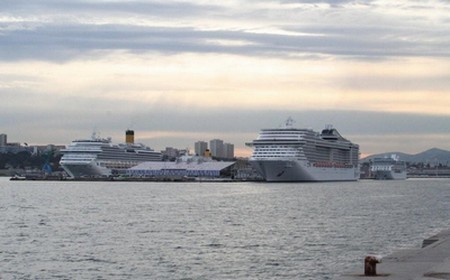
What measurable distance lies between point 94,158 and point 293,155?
1865 inches

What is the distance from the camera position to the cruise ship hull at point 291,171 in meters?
135

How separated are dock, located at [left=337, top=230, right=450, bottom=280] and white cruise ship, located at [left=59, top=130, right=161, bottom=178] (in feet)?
466

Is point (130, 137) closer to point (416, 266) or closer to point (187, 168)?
point (187, 168)

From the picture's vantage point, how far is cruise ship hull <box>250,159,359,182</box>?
135 metres

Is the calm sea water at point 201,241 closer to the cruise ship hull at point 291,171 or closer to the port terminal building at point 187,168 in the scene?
the cruise ship hull at point 291,171

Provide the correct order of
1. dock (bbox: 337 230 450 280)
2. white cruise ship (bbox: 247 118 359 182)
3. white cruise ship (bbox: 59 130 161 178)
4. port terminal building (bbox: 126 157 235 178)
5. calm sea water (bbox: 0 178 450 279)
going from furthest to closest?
port terminal building (bbox: 126 157 235 178)
white cruise ship (bbox: 59 130 161 178)
white cruise ship (bbox: 247 118 359 182)
calm sea water (bbox: 0 178 450 279)
dock (bbox: 337 230 450 280)

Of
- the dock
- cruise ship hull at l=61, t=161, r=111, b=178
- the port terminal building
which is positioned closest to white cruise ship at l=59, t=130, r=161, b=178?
cruise ship hull at l=61, t=161, r=111, b=178

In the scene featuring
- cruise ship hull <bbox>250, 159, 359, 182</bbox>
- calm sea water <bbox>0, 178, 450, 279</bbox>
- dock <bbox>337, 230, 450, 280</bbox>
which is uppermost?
cruise ship hull <bbox>250, 159, 359, 182</bbox>

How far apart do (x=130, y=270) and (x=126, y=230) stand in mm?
15632

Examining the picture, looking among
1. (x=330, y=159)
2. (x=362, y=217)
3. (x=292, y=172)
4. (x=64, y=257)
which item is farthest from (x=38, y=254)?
(x=330, y=159)

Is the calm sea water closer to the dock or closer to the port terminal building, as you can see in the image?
the dock

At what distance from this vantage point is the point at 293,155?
134250 millimetres

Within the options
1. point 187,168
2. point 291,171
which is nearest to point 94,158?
point 187,168

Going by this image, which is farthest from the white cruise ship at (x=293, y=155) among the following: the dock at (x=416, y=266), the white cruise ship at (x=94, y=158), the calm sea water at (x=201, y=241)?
the dock at (x=416, y=266)
